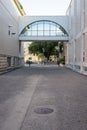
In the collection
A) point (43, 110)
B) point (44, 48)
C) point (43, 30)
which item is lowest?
point (43, 110)

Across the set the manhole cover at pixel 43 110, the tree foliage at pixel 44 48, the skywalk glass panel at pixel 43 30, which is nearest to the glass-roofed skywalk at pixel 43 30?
the skywalk glass panel at pixel 43 30

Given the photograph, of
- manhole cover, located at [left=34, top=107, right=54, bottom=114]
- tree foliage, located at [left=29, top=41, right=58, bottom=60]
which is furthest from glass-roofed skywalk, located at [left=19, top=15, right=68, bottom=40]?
manhole cover, located at [left=34, top=107, right=54, bottom=114]

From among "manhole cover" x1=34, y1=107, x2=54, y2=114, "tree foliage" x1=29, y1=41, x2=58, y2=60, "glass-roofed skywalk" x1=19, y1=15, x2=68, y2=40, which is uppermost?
"glass-roofed skywalk" x1=19, y1=15, x2=68, y2=40

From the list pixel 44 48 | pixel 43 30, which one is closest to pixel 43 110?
pixel 43 30

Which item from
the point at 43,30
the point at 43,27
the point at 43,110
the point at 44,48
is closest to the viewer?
the point at 43,110

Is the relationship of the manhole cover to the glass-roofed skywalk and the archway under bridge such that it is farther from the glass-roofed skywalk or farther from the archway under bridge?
the archway under bridge

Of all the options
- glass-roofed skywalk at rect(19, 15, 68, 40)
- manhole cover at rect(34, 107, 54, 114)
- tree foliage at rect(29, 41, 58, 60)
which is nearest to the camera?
manhole cover at rect(34, 107, 54, 114)

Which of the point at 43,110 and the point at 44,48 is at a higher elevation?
the point at 44,48

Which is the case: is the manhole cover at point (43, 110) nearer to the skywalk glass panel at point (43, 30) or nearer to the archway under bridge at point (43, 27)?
the archway under bridge at point (43, 27)

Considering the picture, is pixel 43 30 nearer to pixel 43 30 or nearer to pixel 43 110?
pixel 43 30

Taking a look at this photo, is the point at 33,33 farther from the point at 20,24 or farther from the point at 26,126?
the point at 26,126

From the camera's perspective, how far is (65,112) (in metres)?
8.87

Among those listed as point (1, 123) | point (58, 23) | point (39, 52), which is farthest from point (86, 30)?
point (39, 52)

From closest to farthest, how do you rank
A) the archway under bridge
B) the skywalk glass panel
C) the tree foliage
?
the archway under bridge, the skywalk glass panel, the tree foliage
